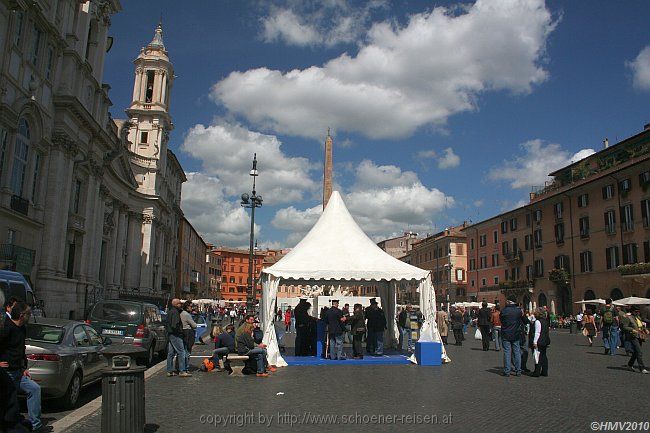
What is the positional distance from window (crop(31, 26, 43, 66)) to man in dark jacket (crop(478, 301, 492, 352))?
2115 cm

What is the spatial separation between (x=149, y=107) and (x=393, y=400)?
50.3 metres

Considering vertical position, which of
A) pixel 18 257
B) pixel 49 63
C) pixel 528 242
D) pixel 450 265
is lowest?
pixel 18 257

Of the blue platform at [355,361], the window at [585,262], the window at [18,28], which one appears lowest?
the blue platform at [355,361]

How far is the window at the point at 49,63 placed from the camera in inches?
971

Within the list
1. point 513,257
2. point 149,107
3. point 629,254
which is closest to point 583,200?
point 629,254

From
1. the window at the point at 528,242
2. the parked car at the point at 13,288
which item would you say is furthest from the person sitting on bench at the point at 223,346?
the window at the point at 528,242

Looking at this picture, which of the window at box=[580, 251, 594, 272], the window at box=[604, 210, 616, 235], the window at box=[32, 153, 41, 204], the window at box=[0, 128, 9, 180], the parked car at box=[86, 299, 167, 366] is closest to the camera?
the parked car at box=[86, 299, 167, 366]

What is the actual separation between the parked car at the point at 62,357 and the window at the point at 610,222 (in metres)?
38.3

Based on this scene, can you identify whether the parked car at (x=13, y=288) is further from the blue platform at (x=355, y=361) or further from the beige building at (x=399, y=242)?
the beige building at (x=399, y=242)

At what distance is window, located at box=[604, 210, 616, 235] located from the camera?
128 ft

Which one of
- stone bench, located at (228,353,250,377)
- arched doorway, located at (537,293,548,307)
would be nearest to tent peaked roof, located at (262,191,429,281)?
stone bench, located at (228,353,250,377)

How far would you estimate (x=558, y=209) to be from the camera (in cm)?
4638

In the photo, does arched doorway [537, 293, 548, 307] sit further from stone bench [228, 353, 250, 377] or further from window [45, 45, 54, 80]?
window [45, 45, 54, 80]

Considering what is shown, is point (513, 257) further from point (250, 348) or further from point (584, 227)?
point (250, 348)
